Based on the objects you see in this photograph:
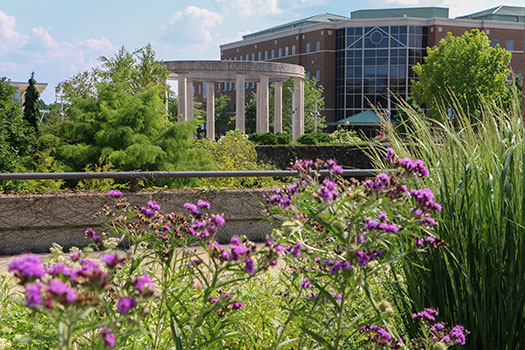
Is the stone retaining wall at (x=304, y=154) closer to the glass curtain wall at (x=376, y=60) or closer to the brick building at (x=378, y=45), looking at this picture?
the brick building at (x=378, y=45)

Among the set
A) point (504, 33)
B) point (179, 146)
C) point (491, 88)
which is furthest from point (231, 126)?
point (179, 146)

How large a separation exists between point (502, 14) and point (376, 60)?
1893 cm

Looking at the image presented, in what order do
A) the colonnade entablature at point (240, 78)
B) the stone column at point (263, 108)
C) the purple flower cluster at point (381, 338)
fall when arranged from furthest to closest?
the stone column at point (263, 108)
the colonnade entablature at point (240, 78)
the purple flower cluster at point (381, 338)

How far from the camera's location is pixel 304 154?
18000 millimetres

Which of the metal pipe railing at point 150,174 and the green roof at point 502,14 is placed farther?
the green roof at point 502,14

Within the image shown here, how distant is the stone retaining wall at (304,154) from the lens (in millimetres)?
18031

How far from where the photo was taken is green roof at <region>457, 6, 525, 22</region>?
250ft

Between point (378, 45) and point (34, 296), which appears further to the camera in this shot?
point (378, 45)

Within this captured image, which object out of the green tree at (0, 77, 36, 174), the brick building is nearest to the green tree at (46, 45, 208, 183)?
the green tree at (0, 77, 36, 174)

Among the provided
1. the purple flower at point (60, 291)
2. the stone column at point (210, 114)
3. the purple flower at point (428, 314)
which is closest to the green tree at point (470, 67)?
the stone column at point (210, 114)

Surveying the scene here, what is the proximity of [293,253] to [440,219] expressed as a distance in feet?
2.79

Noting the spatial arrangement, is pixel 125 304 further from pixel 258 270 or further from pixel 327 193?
pixel 327 193

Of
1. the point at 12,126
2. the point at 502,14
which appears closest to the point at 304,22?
the point at 502,14

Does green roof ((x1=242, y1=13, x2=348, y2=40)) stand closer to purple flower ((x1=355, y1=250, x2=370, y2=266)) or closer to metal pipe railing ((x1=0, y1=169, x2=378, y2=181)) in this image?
metal pipe railing ((x1=0, y1=169, x2=378, y2=181))
